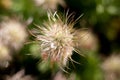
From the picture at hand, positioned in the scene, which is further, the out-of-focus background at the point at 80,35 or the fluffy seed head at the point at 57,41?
the out-of-focus background at the point at 80,35

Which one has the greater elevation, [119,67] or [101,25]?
[101,25]

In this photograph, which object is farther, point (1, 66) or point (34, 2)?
point (34, 2)

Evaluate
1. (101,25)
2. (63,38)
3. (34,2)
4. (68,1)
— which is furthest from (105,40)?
(63,38)

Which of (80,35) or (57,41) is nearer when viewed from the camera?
(57,41)

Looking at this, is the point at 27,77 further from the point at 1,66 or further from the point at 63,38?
the point at 63,38
